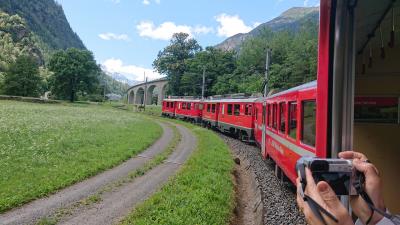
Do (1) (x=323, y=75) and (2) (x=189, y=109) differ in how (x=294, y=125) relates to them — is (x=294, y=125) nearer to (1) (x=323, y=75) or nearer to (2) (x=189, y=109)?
(1) (x=323, y=75)

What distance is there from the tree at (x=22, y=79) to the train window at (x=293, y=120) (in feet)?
223

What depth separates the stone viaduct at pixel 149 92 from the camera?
3588 inches

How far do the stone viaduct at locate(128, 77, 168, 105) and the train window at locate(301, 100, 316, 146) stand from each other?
82.5m

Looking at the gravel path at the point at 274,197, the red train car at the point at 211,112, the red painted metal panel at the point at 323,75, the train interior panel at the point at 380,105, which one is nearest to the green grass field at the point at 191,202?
the gravel path at the point at 274,197

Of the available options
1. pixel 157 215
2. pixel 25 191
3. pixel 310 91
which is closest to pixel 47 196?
pixel 25 191

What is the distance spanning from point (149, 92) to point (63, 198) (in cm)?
9627

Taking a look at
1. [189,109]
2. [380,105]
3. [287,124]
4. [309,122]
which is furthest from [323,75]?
[189,109]

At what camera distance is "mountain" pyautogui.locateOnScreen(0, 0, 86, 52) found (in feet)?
512

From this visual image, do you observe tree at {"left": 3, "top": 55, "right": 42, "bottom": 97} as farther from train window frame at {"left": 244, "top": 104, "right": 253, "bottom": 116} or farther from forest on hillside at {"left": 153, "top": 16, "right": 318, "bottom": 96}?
train window frame at {"left": 244, "top": 104, "right": 253, "bottom": 116}

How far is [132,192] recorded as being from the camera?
404 inches

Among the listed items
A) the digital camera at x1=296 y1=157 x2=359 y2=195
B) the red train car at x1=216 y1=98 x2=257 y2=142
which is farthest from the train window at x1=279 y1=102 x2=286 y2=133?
the red train car at x1=216 y1=98 x2=257 y2=142

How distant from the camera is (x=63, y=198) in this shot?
30.2 ft

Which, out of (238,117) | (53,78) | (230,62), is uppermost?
(230,62)

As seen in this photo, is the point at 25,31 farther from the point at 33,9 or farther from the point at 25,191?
the point at 25,191
